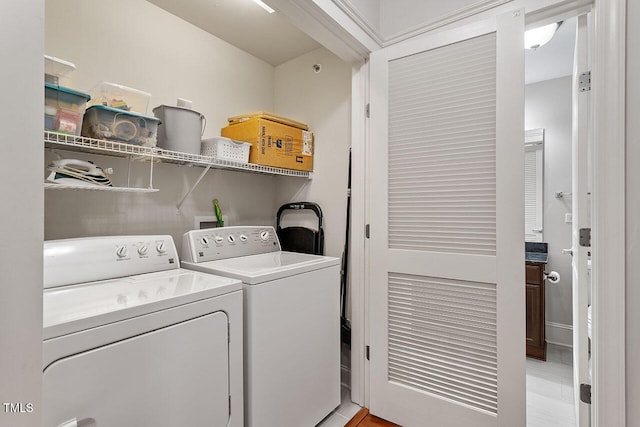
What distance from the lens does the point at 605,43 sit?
1286 mm

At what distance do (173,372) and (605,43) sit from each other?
7.06ft

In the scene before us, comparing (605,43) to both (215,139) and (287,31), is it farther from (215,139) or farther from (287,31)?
(215,139)

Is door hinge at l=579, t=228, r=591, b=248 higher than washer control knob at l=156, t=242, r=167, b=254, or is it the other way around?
door hinge at l=579, t=228, r=591, b=248

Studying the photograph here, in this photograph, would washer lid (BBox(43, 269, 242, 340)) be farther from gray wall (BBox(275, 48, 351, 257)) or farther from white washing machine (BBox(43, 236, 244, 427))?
gray wall (BBox(275, 48, 351, 257))

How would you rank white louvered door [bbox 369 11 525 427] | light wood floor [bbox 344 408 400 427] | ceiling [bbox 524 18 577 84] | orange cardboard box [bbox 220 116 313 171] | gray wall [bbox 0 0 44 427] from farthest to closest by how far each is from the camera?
ceiling [bbox 524 18 577 84] → orange cardboard box [bbox 220 116 313 171] → light wood floor [bbox 344 408 400 427] → white louvered door [bbox 369 11 525 427] → gray wall [bbox 0 0 44 427]

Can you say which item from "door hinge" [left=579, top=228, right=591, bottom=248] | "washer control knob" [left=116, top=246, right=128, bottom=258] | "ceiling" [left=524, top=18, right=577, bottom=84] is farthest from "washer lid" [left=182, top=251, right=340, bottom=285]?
"ceiling" [left=524, top=18, right=577, bottom=84]

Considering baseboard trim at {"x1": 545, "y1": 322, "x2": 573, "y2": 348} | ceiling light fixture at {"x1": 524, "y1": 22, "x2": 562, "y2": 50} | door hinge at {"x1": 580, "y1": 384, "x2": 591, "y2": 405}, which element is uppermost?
ceiling light fixture at {"x1": 524, "y1": 22, "x2": 562, "y2": 50}

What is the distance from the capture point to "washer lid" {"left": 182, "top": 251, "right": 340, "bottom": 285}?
1.43 metres

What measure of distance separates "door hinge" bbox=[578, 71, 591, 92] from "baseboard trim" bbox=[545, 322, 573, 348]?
8.08 feet

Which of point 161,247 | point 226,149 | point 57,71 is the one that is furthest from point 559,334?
point 57,71

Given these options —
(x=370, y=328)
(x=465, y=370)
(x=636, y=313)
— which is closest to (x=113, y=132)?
(x=370, y=328)

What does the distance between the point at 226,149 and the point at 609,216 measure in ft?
6.37

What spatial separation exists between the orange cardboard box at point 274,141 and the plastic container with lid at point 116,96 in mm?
648

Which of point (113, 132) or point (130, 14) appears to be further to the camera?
point (130, 14)
